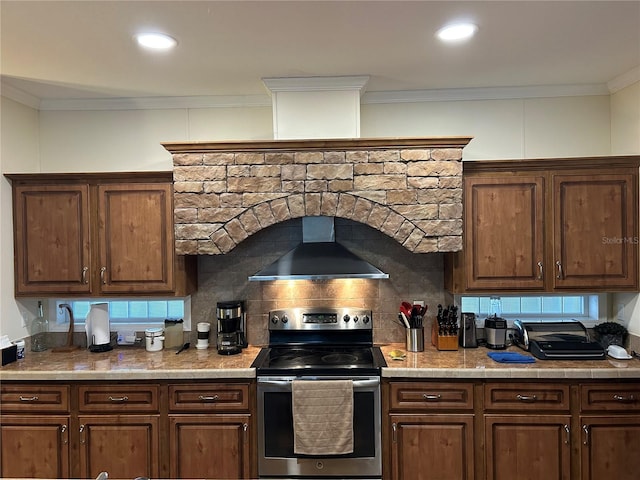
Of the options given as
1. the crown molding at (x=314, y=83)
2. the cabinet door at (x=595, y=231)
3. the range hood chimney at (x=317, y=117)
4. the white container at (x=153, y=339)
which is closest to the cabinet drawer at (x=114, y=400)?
the white container at (x=153, y=339)

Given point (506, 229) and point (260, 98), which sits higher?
point (260, 98)

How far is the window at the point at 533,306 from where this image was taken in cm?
346

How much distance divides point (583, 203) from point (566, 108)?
787 millimetres

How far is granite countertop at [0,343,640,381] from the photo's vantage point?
2.73 meters

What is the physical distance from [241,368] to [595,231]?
2.55m

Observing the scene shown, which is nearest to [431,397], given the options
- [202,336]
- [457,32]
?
[202,336]

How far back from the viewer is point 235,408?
282 cm

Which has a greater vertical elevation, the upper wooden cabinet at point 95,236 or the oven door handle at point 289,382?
the upper wooden cabinet at point 95,236

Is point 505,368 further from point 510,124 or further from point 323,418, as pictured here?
point 510,124

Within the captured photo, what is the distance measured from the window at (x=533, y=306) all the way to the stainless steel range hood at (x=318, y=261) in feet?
2.99

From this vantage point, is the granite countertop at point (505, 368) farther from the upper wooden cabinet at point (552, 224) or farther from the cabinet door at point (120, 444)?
the cabinet door at point (120, 444)

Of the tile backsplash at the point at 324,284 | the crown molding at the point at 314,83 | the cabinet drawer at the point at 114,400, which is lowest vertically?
the cabinet drawer at the point at 114,400

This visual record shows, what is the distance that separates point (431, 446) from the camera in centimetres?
278

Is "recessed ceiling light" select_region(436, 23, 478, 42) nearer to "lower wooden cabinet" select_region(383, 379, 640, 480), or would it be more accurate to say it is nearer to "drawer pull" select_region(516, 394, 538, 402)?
"lower wooden cabinet" select_region(383, 379, 640, 480)
